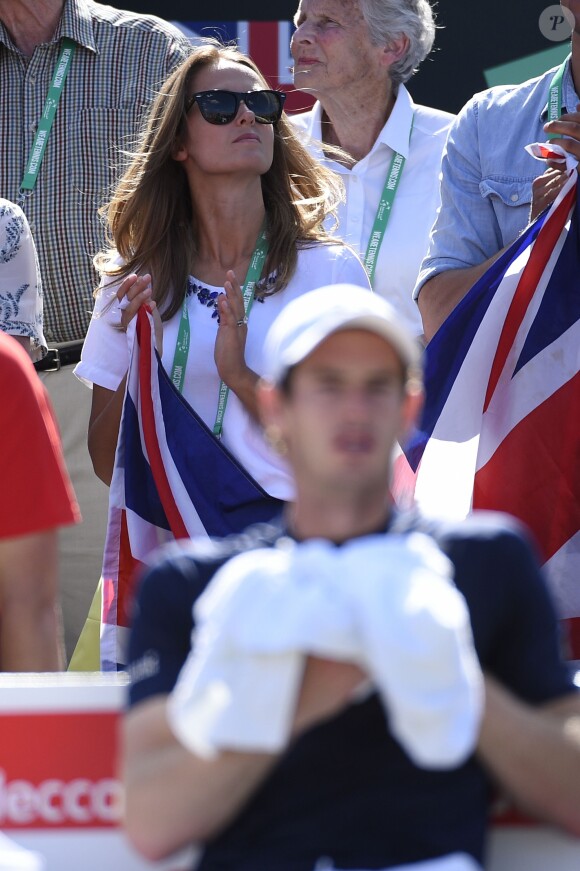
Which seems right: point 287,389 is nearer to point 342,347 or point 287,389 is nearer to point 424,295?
point 342,347

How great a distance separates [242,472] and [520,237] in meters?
0.78

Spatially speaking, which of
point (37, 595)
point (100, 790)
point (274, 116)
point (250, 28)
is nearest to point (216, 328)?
point (274, 116)

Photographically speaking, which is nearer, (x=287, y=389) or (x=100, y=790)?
(x=287, y=389)

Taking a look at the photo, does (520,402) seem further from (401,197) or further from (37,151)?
(37,151)

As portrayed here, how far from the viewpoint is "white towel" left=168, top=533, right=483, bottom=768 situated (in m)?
1.41

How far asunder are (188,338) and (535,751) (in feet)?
5.72

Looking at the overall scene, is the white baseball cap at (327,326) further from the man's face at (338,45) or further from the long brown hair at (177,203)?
the man's face at (338,45)

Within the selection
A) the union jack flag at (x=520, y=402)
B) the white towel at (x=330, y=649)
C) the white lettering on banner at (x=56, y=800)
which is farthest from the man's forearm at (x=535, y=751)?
the union jack flag at (x=520, y=402)

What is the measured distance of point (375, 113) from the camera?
4.36 meters

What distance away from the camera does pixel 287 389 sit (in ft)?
5.49

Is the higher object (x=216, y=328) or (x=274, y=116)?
(x=274, y=116)

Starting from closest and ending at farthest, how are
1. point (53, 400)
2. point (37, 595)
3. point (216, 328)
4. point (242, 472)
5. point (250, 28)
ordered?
point (37, 595) < point (242, 472) < point (216, 328) < point (53, 400) < point (250, 28)

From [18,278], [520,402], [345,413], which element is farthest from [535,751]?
[18,278]

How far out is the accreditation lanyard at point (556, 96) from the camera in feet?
10.6
